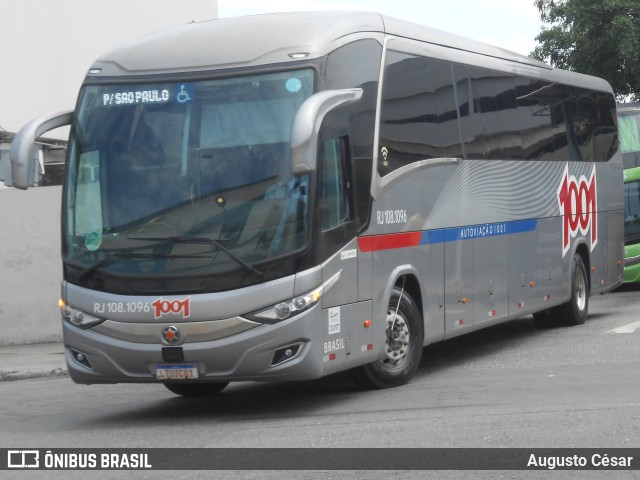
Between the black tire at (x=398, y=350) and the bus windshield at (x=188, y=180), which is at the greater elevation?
the bus windshield at (x=188, y=180)

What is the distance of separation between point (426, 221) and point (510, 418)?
340cm

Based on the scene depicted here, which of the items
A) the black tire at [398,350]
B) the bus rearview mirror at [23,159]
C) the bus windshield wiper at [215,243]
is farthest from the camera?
the black tire at [398,350]

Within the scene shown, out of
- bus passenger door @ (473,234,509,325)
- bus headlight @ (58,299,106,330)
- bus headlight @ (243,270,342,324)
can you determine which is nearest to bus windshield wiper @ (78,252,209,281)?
bus headlight @ (58,299,106,330)

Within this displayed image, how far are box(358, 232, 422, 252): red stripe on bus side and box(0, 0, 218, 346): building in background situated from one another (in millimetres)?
7974

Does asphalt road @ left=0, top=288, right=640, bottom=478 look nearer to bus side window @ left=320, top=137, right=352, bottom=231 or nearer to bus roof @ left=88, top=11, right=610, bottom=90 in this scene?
bus side window @ left=320, top=137, right=352, bottom=231

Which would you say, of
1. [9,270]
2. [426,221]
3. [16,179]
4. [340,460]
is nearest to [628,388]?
[426,221]

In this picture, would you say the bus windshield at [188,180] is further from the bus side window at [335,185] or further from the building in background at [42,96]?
the building in background at [42,96]

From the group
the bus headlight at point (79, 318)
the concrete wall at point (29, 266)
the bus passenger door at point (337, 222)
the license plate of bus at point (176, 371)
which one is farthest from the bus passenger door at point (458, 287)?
the concrete wall at point (29, 266)

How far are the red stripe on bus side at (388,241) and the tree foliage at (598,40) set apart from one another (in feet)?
106

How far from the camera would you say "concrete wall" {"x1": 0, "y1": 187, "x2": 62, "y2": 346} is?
738 inches

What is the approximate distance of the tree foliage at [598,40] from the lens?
43094 mm

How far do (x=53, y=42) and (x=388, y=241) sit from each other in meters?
16.3

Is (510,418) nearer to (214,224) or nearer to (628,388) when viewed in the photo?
(628,388)

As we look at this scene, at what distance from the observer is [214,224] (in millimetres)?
10289
